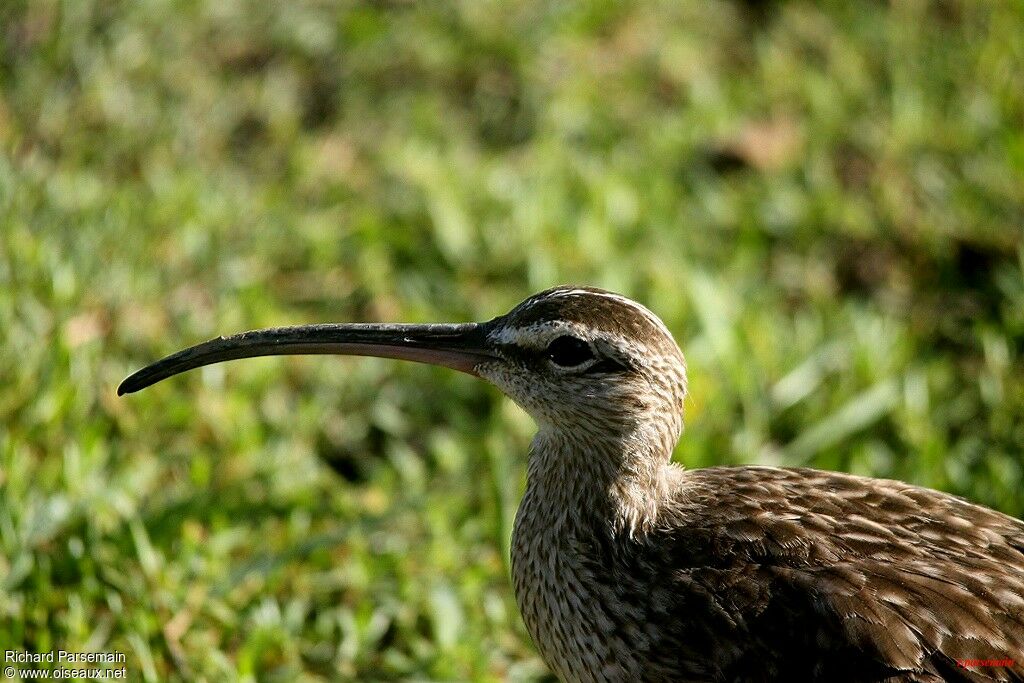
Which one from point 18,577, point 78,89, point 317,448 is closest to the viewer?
point 18,577

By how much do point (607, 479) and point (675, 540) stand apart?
0.29 metres

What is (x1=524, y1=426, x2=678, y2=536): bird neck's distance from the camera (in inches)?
147

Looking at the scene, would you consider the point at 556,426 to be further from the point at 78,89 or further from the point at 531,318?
the point at 78,89

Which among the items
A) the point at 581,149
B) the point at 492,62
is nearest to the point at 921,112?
the point at 581,149

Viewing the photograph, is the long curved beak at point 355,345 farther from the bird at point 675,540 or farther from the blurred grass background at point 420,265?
the blurred grass background at point 420,265

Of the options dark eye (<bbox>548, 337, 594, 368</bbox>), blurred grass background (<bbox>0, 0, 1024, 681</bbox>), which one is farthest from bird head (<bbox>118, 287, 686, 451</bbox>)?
blurred grass background (<bbox>0, 0, 1024, 681</bbox>)

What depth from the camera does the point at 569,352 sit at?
3654mm

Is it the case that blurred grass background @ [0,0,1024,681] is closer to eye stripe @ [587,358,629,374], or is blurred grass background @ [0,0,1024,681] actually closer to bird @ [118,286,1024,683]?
bird @ [118,286,1024,683]

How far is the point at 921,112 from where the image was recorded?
7.00 metres

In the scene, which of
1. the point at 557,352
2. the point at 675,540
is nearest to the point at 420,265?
the point at 557,352

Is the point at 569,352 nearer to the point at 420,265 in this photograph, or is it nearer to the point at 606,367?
the point at 606,367

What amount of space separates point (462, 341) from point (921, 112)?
4.21 m

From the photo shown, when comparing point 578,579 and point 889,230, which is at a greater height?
point 889,230

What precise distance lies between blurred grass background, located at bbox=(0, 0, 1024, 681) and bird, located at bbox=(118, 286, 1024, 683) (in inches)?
29.8
